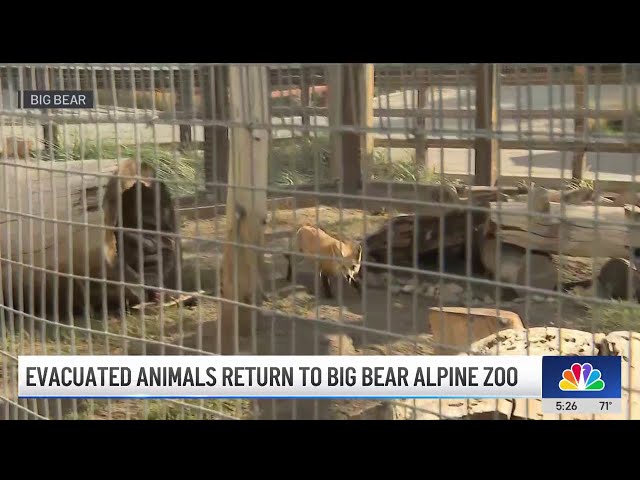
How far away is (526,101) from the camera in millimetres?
2648

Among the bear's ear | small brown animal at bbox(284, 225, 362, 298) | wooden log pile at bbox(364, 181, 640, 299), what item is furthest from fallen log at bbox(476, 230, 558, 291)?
the bear's ear

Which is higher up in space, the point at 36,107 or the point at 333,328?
the point at 36,107

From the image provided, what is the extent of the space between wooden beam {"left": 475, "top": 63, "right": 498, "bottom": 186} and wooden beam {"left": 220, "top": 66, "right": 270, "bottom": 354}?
622 mm

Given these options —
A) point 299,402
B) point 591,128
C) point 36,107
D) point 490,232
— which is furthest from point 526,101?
point 36,107

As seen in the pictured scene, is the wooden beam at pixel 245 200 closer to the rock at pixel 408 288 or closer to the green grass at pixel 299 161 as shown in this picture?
the green grass at pixel 299 161

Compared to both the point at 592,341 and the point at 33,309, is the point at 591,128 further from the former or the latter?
the point at 33,309

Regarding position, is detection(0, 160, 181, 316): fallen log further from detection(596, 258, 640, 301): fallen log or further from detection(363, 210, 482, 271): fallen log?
detection(596, 258, 640, 301): fallen log

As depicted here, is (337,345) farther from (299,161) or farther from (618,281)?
(618,281)

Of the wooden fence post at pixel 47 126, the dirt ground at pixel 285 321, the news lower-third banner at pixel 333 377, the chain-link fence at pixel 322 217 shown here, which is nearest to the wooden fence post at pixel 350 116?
the chain-link fence at pixel 322 217

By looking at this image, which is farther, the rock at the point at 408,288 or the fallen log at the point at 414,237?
the rock at the point at 408,288

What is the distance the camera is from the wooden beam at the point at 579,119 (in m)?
2.59

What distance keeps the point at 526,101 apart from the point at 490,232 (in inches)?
13.8

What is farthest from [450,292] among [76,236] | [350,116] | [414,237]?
[76,236]

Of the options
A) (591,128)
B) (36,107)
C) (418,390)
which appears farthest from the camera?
(36,107)
